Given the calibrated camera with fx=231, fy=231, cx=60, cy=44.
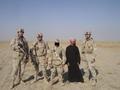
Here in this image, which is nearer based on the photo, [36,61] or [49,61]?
[49,61]

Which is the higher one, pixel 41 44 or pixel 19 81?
pixel 41 44

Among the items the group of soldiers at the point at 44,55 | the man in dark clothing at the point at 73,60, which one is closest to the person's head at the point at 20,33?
the group of soldiers at the point at 44,55

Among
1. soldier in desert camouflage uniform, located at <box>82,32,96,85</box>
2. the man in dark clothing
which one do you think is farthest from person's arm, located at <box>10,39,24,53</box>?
soldier in desert camouflage uniform, located at <box>82,32,96,85</box>

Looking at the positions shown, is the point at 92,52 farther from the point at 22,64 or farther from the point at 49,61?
the point at 22,64

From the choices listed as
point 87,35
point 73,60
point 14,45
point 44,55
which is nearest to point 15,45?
point 14,45

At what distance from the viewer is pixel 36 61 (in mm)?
10188

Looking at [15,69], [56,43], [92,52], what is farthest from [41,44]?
[92,52]

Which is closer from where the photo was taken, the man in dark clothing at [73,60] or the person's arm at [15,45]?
the person's arm at [15,45]

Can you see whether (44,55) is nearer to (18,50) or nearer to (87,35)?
(18,50)

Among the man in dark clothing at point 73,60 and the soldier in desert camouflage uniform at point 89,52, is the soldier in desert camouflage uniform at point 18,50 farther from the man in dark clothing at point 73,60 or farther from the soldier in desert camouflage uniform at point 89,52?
the soldier in desert camouflage uniform at point 89,52

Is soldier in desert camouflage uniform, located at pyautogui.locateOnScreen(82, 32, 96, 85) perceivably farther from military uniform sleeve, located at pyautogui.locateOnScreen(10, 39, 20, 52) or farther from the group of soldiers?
military uniform sleeve, located at pyautogui.locateOnScreen(10, 39, 20, 52)

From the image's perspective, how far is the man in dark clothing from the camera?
964 cm

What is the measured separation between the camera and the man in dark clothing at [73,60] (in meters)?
9.64

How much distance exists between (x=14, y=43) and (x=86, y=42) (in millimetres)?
3031
